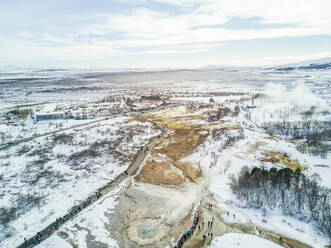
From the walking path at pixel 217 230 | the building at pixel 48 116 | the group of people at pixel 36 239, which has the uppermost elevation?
the building at pixel 48 116

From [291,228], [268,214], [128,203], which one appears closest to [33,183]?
[128,203]

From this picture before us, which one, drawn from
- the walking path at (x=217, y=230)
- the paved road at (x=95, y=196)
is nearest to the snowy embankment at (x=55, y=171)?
the paved road at (x=95, y=196)

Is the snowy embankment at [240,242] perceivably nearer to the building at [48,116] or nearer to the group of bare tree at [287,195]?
the group of bare tree at [287,195]

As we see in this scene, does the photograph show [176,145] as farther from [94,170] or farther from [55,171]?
[55,171]

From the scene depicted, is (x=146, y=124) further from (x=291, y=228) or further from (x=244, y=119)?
(x=291, y=228)

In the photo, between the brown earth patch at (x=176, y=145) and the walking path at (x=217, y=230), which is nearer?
the walking path at (x=217, y=230)

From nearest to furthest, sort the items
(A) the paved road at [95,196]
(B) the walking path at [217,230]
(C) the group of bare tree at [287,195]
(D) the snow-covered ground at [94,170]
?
(B) the walking path at [217,230]
(A) the paved road at [95,196]
(D) the snow-covered ground at [94,170]
(C) the group of bare tree at [287,195]

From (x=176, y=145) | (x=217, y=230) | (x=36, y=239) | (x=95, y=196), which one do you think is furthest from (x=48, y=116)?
(x=217, y=230)
